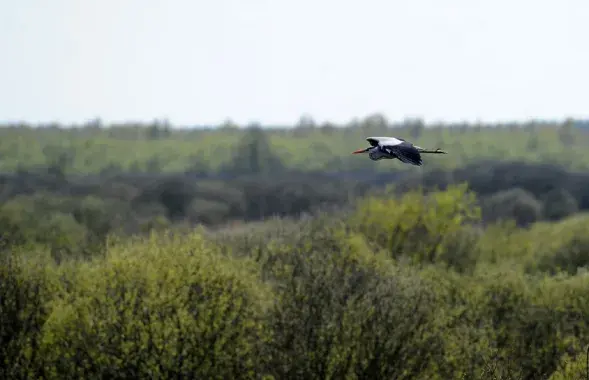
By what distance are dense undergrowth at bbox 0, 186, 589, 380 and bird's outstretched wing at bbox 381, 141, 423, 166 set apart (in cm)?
1511

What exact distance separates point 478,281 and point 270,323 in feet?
45.0

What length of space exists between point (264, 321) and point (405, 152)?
753 inches

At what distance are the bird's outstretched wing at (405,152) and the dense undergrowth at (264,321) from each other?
1511 centimetres

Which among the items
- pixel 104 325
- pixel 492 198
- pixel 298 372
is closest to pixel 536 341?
pixel 298 372

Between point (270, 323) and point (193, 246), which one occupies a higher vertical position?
point (193, 246)

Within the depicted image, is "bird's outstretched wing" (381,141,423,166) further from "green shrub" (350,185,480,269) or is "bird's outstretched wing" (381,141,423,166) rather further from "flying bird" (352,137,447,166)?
"green shrub" (350,185,480,269)

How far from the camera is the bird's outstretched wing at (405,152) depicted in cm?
1542

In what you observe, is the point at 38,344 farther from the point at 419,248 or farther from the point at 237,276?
the point at 419,248

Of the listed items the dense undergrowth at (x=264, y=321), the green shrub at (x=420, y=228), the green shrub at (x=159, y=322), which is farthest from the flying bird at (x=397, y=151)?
the green shrub at (x=420, y=228)

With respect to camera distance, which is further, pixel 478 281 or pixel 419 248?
pixel 419 248

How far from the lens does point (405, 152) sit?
15695 millimetres

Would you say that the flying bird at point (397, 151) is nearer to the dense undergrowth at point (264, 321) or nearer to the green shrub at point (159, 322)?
the dense undergrowth at point (264, 321)

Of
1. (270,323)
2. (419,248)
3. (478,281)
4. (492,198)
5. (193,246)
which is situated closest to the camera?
(270,323)

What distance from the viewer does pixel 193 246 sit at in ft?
119
